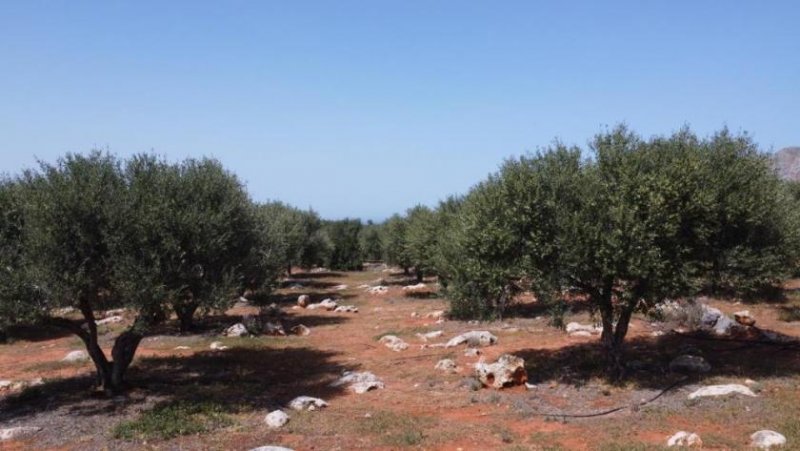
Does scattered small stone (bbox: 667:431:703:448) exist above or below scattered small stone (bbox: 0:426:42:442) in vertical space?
below

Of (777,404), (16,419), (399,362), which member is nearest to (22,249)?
(16,419)

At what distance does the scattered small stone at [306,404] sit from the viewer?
17.9 meters

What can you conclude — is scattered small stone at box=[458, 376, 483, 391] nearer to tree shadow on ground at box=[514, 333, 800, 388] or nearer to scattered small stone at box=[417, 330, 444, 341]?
tree shadow on ground at box=[514, 333, 800, 388]

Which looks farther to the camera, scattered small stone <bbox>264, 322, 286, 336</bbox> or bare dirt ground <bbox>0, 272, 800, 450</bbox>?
scattered small stone <bbox>264, 322, 286, 336</bbox>

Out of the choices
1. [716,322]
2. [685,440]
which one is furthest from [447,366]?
[716,322]

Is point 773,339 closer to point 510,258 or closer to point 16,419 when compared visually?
point 510,258

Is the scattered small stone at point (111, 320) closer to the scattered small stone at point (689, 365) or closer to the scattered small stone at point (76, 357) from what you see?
the scattered small stone at point (76, 357)

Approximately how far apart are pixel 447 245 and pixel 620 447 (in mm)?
23607

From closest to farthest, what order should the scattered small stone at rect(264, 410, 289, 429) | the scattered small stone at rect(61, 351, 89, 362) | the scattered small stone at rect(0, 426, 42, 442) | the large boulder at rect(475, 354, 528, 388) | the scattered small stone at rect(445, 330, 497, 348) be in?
the scattered small stone at rect(0, 426, 42, 442) < the scattered small stone at rect(264, 410, 289, 429) < the large boulder at rect(475, 354, 528, 388) < the scattered small stone at rect(61, 351, 89, 362) < the scattered small stone at rect(445, 330, 497, 348)

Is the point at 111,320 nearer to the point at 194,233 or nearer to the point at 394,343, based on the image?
the point at 394,343

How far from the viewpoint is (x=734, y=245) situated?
19.6 meters

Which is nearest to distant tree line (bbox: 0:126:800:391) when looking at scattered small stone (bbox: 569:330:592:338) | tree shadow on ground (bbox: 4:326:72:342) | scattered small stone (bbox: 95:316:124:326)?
scattered small stone (bbox: 569:330:592:338)

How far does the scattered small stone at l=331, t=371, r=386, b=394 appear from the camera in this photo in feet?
66.1

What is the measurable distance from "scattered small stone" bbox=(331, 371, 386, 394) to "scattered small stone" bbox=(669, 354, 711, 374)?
10431 millimetres
